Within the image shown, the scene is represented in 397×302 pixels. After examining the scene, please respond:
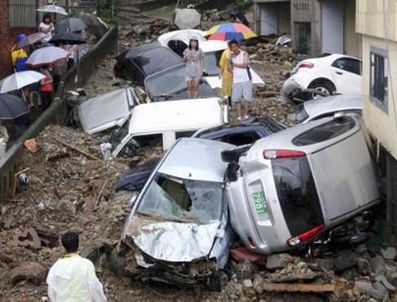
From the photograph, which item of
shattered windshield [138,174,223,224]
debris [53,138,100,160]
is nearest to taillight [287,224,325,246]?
shattered windshield [138,174,223,224]

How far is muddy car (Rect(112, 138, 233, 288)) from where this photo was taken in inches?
377

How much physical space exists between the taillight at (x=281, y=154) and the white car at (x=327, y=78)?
935 centimetres

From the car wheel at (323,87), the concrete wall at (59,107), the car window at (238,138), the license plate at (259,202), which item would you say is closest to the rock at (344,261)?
the license plate at (259,202)

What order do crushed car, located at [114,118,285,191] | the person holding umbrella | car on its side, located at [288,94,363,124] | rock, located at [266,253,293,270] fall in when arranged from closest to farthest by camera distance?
1. rock, located at [266,253,293,270]
2. crushed car, located at [114,118,285,191]
3. car on its side, located at [288,94,363,124]
4. the person holding umbrella

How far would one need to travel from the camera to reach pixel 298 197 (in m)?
10.1

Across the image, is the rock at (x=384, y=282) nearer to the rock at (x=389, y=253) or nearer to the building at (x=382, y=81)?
the rock at (x=389, y=253)

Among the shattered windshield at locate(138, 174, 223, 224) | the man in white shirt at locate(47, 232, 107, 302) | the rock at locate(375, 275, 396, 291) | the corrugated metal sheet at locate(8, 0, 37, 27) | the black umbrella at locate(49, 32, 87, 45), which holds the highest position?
the corrugated metal sheet at locate(8, 0, 37, 27)

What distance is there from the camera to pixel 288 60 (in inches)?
1125

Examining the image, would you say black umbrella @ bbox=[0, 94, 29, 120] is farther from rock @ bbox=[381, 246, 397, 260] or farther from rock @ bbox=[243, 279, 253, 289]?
rock @ bbox=[381, 246, 397, 260]

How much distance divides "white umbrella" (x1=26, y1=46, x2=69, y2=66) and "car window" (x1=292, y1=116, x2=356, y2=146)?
29.7 ft

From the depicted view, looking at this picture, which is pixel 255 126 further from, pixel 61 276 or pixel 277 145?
pixel 61 276

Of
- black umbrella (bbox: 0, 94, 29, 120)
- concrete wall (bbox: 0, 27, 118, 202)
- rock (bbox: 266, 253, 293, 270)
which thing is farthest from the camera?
black umbrella (bbox: 0, 94, 29, 120)

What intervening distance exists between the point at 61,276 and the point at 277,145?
437cm

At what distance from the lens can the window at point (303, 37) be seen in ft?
96.2
